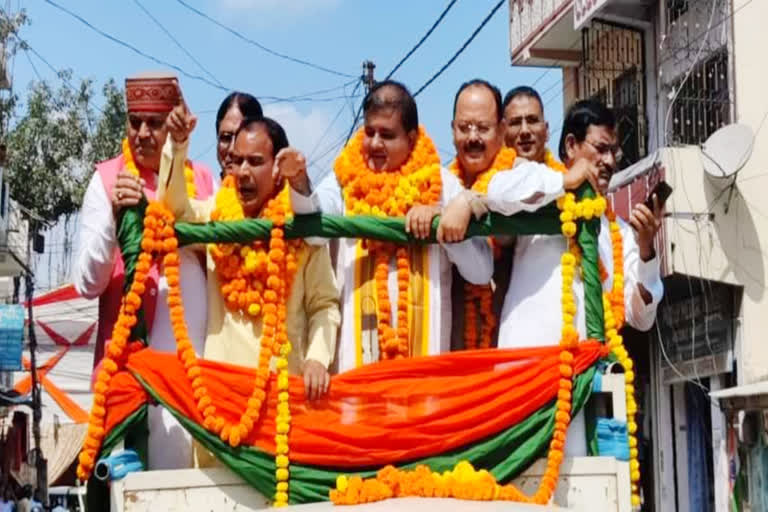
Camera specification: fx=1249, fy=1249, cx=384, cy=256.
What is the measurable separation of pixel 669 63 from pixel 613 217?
10004 mm

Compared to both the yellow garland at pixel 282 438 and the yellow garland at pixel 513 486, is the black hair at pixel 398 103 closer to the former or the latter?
the yellow garland at pixel 513 486

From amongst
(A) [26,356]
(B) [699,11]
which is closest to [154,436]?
(B) [699,11]

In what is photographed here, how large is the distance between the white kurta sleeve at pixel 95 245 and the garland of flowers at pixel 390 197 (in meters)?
0.80

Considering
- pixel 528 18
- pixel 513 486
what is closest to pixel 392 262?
pixel 513 486

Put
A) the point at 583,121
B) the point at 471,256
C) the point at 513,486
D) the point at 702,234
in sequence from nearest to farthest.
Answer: the point at 513,486, the point at 471,256, the point at 583,121, the point at 702,234

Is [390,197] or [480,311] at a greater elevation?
[390,197]

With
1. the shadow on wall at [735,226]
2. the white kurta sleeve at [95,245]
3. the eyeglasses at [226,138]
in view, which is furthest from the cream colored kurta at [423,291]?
the shadow on wall at [735,226]

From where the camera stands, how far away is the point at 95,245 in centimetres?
408

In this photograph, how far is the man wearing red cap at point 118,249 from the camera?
3.96m

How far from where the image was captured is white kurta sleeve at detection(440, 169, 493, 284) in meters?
4.11

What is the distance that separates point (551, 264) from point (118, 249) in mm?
1445

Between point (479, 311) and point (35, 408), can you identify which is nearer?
point (479, 311)

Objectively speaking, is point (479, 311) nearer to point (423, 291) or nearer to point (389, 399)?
point (423, 291)

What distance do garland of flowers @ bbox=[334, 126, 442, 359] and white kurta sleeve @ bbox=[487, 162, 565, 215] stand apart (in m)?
0.33
